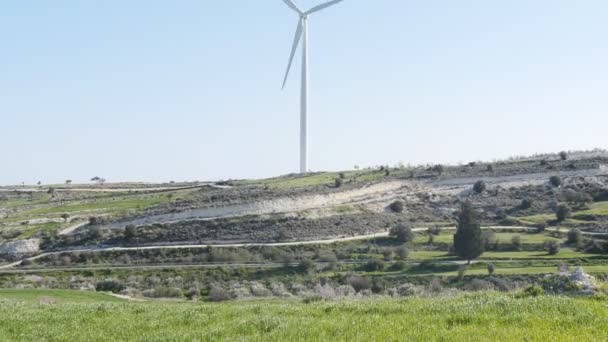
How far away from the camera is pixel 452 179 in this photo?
10738 cm

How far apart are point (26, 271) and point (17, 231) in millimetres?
23293

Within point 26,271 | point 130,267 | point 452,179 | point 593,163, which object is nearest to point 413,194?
point 452,179

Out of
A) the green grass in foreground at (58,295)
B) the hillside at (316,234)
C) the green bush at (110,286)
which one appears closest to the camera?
the green grass in foreground at (58,295)

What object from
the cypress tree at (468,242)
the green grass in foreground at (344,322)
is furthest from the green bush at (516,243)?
the green grass in foreground at (344,322)

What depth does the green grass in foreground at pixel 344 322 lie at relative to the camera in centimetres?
1303

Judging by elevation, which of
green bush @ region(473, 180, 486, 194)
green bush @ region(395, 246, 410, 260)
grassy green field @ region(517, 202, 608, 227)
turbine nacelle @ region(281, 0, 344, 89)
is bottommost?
green bush @ region(395, 246, 410, 260)

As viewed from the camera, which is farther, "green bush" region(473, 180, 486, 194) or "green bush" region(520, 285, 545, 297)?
"green bush" region(473, 180, 486, 194)

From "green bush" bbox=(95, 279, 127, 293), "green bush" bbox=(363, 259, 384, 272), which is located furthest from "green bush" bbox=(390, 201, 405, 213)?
"green bush" bbox=(95, 279, 127, 293)

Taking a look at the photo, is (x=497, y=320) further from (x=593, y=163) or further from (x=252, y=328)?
(x=593, y=163)

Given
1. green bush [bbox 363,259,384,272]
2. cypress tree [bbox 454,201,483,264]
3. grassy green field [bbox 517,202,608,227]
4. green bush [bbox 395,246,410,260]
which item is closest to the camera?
green bush [bbox 363,259,384,272]

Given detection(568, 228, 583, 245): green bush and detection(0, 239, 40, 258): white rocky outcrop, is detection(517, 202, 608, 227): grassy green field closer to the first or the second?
detection(568, 228, 583, 245): green bush

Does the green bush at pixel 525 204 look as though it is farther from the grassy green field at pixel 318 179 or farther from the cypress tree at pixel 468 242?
the cypress tree at pixel 468 242

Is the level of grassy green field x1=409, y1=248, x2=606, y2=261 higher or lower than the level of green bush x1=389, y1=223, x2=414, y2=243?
lower

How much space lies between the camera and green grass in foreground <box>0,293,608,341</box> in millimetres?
13031
